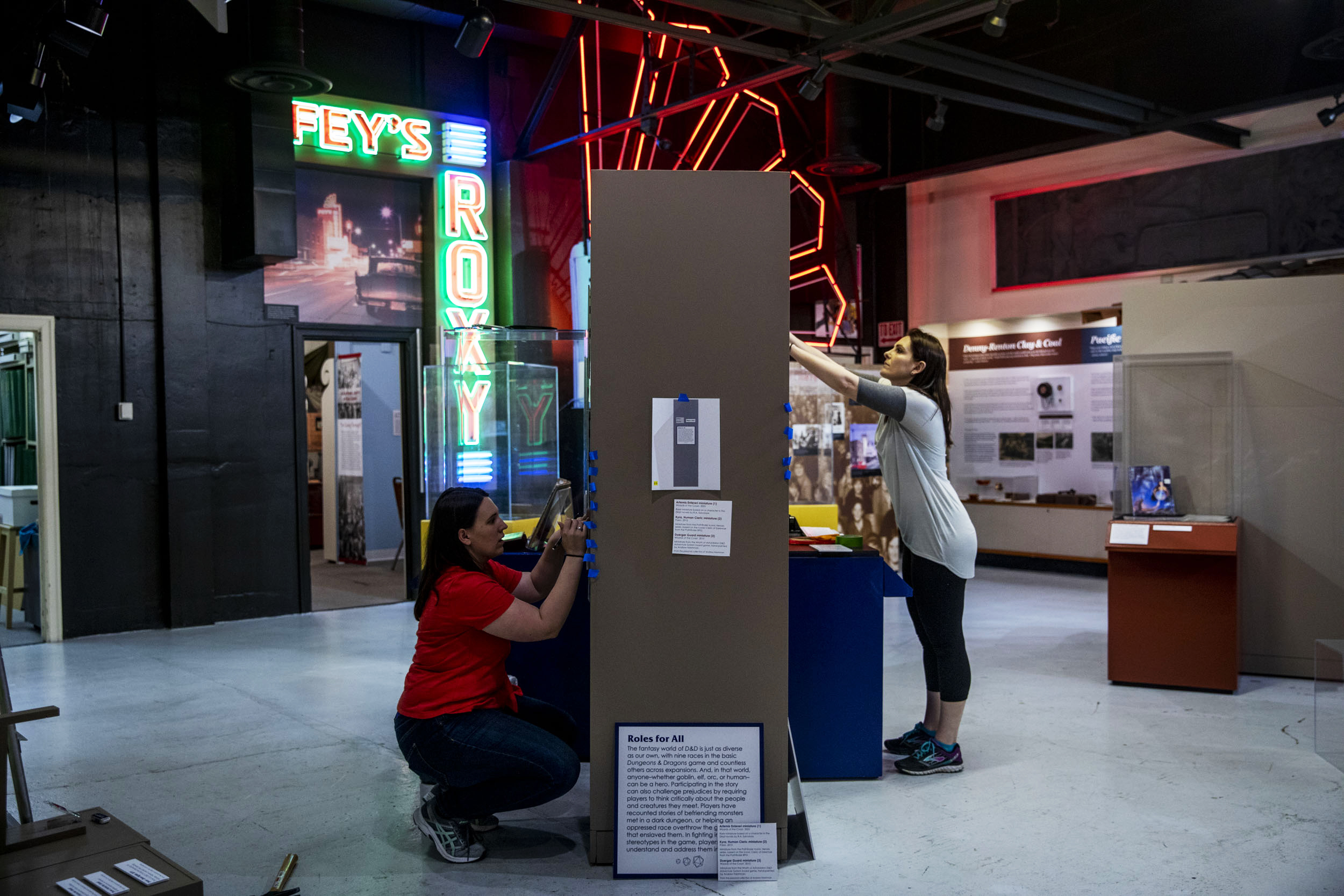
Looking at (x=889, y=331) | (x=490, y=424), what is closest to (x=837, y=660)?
(x=490, y=424)

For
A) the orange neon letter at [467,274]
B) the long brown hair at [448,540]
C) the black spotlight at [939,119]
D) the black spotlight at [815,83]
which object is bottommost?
the long brown hair at [448,540]

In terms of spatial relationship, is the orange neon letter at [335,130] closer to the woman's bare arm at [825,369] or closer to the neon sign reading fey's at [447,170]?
the neon sign reading fey's at [447,170]

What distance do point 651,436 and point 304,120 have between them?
593 centimetres

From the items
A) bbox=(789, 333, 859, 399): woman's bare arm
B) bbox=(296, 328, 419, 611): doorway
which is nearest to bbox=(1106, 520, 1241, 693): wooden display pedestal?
bbox=(789, 333, 859, 399): woman's bare arm

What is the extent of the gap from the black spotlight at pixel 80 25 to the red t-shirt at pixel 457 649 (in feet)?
15.0

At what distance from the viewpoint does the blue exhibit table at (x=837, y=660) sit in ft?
13.2

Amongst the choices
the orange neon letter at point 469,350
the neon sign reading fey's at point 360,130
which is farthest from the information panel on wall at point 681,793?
the neon sign reading fey's at point 360,130

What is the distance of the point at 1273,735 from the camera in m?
4.66

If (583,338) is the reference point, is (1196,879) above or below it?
below

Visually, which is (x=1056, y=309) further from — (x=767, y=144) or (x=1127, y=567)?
(x=1127, y=567)

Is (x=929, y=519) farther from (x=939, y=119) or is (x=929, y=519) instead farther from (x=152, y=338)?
(x=152, y=338)

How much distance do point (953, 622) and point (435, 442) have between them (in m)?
4.64

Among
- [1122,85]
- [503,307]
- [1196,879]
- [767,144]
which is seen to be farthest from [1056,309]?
[1196,879]

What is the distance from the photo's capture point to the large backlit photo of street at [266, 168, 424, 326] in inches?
317
